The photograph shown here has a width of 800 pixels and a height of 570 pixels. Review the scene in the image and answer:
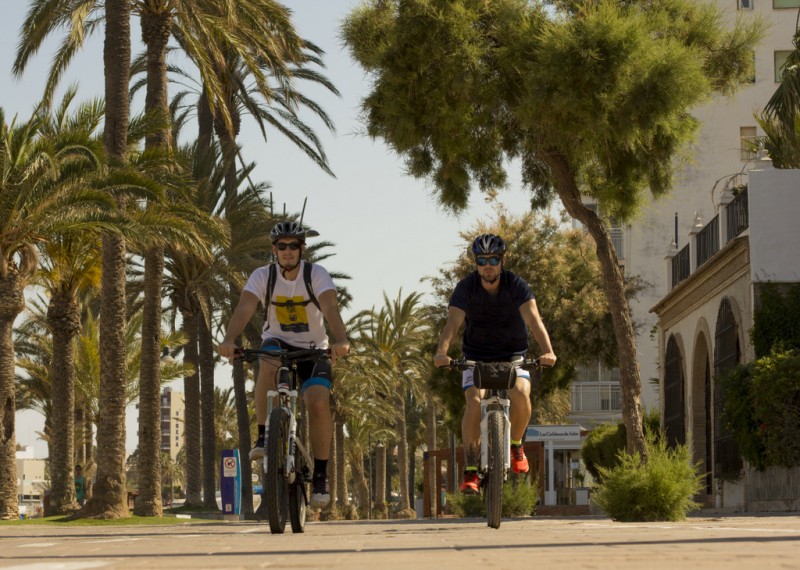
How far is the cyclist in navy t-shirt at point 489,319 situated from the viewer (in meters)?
10.5

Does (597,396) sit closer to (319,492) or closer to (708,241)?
(708,241)

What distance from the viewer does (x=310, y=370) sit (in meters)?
9.98

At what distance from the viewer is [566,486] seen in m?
61.5

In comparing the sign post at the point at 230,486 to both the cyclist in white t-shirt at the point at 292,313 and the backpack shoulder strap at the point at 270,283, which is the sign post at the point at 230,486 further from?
the backpack shoulder strap at the point at 270,283

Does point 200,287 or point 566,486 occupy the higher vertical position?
point 200,287

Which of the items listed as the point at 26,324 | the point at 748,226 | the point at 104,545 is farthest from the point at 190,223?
the point at 26,324

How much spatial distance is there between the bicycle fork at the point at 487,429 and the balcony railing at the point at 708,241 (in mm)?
17116

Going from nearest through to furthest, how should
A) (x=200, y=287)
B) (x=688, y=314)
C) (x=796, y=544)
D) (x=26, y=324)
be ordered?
(x=796, y=544) < (x=688, y=314) < (x=200, y=287) < (x=26, y=324)

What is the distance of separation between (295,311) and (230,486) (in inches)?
1209

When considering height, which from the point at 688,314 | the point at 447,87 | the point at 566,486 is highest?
the point at 447,87

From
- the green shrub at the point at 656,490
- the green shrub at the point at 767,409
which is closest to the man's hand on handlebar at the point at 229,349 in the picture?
the green shrub at the point at 656,490

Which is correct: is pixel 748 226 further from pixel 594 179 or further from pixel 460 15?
pixel 460 15

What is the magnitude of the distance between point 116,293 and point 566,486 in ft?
127

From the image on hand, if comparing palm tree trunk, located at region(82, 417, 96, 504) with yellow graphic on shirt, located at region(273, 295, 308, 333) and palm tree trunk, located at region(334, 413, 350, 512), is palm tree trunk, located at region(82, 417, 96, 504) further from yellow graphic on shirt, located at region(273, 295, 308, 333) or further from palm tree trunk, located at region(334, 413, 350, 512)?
yellow graphic on shirt, located at region(273, 295, 308, 333)
